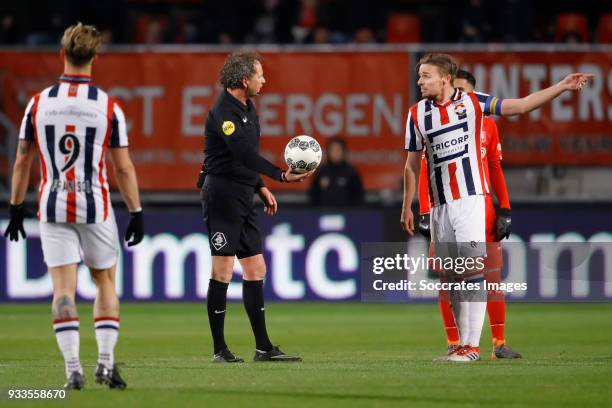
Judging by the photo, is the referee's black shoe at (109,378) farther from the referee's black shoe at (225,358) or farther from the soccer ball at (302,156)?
the soccer ball at (302,156)

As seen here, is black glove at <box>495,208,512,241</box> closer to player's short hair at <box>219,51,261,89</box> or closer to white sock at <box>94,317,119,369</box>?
player's short hair at <box>219,51,261,89</box>

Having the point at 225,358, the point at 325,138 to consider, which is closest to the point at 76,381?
the point at 225,358

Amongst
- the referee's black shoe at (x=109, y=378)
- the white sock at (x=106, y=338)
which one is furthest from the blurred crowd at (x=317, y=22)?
the referee's black shoe at (x=109, y=378)

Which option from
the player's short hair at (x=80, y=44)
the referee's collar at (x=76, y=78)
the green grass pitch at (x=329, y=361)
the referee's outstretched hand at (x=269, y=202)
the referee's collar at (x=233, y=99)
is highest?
the player's short hair at (x=80, y=44)

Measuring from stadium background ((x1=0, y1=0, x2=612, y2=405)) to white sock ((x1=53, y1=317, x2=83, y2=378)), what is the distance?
7.06 meters

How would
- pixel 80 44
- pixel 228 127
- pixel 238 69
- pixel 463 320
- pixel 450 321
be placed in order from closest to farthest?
1. pixel 80 44
2. pixel 463 320
3. pixel 228 127
4. pixel 238 69
5. pixel 450 321

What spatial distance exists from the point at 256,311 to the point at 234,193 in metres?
0.91

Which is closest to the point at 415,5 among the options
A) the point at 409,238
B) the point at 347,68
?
the point at 347,68

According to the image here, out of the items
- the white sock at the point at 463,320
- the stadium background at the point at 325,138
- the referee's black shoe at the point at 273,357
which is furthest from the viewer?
the stadium background at the point at 325,138

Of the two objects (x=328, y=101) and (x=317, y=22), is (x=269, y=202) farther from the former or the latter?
(x=317, y=22)

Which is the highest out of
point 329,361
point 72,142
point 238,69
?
point 238,69

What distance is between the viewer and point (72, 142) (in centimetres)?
739

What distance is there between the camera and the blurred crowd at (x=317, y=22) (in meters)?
19.5

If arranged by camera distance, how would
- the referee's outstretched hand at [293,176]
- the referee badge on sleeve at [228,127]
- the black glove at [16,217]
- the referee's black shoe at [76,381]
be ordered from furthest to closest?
the referee badge on sleeve at [228,127]
the referee's outstretched hand at [293,176]
the black glove at [16,217]
the referee's black shoe at [76,381]
